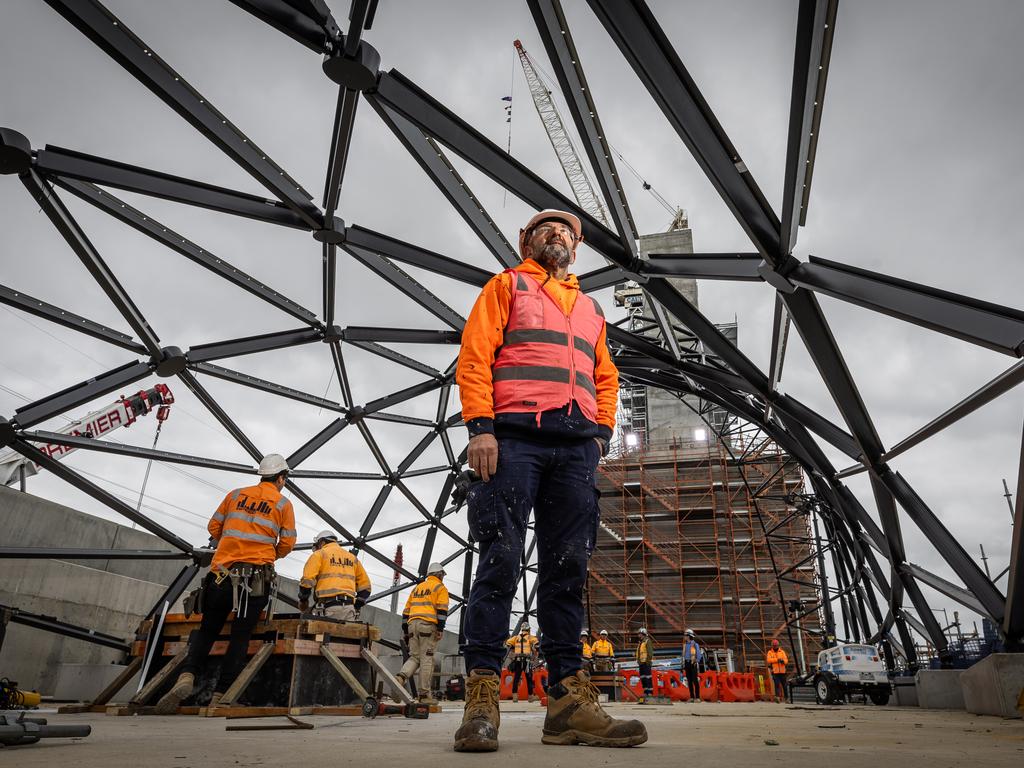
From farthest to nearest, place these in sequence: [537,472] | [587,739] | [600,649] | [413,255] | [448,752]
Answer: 1. [600,649]
2. [413,255]
3. [537,472]
4. [587,739]
5. [448,752]

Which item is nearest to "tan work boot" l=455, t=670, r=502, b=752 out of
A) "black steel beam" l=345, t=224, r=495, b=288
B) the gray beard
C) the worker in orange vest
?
the gray beard

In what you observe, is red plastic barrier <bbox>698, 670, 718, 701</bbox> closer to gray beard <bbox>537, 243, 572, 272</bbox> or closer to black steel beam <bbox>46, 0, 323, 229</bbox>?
black steel beam <bbox>46, 0, 323, 229</bbox>

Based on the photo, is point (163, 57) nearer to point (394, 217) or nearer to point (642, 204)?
point (394, 217)

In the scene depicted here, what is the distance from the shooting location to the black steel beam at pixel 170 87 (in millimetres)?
5609

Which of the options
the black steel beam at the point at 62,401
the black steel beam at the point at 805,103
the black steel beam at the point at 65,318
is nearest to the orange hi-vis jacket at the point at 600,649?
the black steel beam at the point at 62,401

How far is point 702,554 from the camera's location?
1243 inches

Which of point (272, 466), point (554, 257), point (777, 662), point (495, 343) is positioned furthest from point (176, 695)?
point (777, 662)

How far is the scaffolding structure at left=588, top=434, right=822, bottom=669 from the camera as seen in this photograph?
29703 mm

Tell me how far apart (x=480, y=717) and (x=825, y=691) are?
719 inches

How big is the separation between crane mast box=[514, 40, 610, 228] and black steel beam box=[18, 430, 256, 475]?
145 ft

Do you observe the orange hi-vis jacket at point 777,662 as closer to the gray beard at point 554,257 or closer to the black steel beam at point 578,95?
the black steel beam at point 578,95

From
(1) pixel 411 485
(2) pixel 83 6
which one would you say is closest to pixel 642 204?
(1) pixel 411 485

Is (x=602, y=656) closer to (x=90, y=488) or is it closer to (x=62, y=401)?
(x=90, y=488)

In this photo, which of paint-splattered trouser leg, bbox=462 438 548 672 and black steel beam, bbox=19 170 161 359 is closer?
paint-splattered trouser leg, bbox=462 438 548 672
